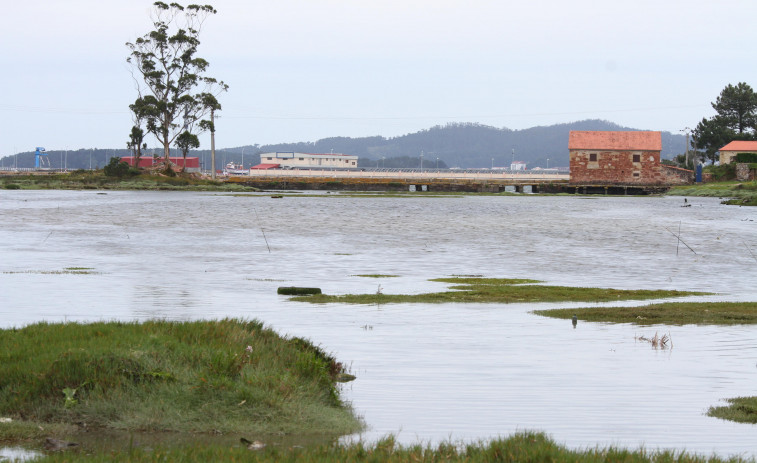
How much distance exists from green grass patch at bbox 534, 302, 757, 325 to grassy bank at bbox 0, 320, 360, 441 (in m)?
9.22

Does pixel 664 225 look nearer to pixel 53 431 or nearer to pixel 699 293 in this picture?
pixel 699 293

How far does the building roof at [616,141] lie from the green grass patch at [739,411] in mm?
131328

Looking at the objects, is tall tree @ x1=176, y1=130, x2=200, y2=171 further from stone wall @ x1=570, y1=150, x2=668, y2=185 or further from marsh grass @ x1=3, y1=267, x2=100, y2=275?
marsh grass @ x1=3, y1=267, x2=100, y2=275

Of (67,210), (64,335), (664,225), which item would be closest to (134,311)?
(64,335)

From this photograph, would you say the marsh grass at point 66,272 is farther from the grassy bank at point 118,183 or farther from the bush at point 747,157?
the bush at point 747,157

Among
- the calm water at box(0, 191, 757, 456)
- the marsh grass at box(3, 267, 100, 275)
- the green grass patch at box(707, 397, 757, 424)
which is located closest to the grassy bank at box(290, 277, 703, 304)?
the calm water at box(0, 191, 757, 456)

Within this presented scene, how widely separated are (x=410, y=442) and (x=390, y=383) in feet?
10.6

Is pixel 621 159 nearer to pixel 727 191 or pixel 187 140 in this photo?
pixel 727 191

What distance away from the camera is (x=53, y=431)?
9.24 m

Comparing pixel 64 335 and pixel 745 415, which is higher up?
pixel 64 335

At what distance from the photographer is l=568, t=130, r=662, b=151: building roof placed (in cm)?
14000

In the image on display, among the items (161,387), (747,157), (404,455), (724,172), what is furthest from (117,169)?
(404,455)

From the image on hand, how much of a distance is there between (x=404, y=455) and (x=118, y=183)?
13080 centimetres

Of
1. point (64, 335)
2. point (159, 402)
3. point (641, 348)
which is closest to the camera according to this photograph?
point (159, 402)
